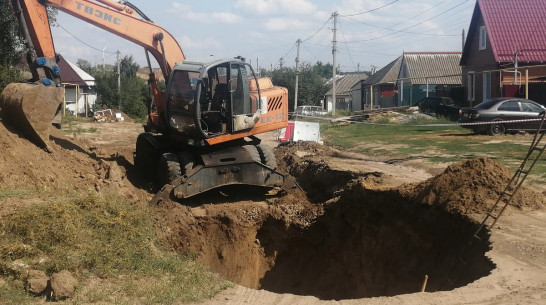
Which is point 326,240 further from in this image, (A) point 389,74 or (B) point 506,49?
(A) point 389,74

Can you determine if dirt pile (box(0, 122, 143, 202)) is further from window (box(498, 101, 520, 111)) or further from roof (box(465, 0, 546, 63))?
roof (box(465, 0, 546, 63))

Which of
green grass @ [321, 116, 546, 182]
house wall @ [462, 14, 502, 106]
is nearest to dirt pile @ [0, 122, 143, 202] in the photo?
green grass @ [321, 116, 546, 182]

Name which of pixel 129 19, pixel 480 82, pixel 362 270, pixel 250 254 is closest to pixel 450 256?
pixel 362 270

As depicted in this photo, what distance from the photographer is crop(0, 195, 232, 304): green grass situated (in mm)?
7262

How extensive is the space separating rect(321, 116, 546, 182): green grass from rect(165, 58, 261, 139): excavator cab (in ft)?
19.4

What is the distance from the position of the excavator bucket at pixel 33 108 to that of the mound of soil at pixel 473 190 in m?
7.21

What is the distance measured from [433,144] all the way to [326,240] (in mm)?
8623

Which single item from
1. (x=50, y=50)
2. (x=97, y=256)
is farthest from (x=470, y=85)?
(x=97, y=256)

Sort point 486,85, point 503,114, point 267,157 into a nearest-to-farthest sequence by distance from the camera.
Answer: point 267,157 → point 503,114 → point 486,85

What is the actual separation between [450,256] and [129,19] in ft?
26.3

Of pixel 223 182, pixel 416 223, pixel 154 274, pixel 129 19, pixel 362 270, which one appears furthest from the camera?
pixel 129 19

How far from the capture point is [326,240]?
12492 mm

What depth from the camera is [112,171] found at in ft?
42.3

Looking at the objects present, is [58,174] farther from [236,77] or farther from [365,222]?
[365,222]
